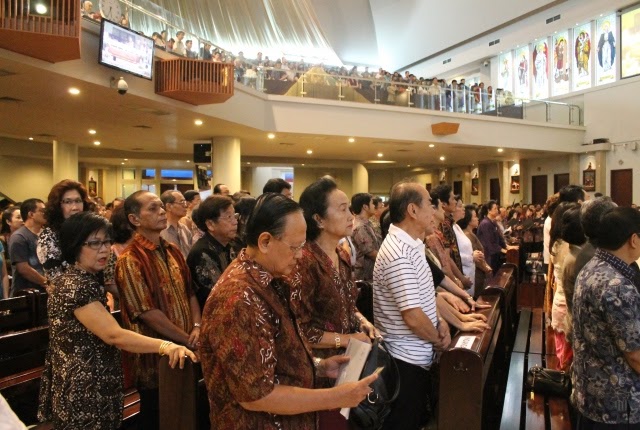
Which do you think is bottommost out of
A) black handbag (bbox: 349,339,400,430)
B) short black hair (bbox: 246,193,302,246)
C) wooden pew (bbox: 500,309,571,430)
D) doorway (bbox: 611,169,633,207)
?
wooden pew (bbox: 500,309,571,430)

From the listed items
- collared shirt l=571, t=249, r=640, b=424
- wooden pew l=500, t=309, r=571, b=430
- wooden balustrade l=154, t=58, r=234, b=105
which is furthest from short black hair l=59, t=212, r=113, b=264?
wooden balustrade l=154, t=58, r=234, b=105

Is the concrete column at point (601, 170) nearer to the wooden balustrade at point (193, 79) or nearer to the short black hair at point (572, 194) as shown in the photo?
the wooden balustrade at point (193, 79)

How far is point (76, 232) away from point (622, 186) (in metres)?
19.5

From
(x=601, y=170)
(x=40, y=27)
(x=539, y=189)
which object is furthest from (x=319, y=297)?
(x=539, y=189)

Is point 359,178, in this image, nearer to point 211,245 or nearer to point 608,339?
point 211,245

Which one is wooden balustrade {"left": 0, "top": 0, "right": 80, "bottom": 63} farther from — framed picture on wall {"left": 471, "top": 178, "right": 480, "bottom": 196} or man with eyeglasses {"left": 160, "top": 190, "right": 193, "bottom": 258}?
framed picture on wall {"left": 471, "top": 178, "right": 480, "bottom": 196}

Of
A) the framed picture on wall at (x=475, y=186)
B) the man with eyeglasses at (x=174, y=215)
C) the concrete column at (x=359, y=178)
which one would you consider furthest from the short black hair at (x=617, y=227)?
the framed picture on wall at (x=475, y=186)

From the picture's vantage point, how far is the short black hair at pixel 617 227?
215cm

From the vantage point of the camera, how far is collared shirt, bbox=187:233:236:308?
279 centimetres

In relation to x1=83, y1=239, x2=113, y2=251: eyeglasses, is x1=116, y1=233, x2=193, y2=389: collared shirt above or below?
below

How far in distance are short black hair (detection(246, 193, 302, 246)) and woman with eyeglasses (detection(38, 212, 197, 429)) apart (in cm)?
65

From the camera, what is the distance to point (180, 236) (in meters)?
4.64

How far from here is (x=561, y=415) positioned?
3.24 metres

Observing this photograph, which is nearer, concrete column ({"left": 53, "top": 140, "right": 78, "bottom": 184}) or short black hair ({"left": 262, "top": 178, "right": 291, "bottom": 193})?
short black hair ({"left": 262, "top": 178, "right": 291, "bottom": 193})
